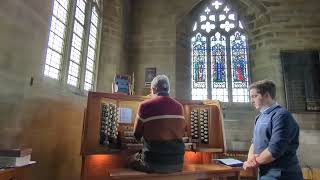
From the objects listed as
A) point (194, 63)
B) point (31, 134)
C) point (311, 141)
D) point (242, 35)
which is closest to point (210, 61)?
point (194, 63)

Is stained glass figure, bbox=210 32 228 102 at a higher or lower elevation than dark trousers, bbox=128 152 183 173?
higher

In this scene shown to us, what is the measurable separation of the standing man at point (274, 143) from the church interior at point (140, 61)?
1364 mm

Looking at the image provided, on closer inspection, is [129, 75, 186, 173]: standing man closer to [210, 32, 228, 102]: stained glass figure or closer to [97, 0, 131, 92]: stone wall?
[97, 0, 131, 92]: stone wall

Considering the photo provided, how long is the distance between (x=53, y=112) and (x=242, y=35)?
14.8 feet

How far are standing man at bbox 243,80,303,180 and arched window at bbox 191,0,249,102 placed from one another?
3577mm

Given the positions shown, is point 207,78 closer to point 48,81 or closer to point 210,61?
point 210,61

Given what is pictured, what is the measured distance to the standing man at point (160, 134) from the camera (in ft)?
6.82

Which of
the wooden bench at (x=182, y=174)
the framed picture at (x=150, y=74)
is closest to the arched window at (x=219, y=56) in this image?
the framed picture at (x=150, y=74)

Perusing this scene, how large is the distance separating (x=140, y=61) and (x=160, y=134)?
11.8ft

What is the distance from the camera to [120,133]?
272cm

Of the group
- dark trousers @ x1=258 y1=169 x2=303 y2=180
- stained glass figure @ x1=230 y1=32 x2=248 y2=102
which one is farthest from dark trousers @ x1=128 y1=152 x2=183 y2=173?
stained glass figure @ x1=230 y1=32 x2=248 y2=102

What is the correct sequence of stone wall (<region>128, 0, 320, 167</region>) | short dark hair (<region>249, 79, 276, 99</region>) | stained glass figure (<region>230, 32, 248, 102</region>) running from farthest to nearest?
1. stained glass figure (<region>230, 32, 248, 102</region>)
2. stone wall (<region>128, 0, 320, 167</region>)
3. short dark hair (<region>249, 79, 276, 99</region>)

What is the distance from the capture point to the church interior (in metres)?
2.46

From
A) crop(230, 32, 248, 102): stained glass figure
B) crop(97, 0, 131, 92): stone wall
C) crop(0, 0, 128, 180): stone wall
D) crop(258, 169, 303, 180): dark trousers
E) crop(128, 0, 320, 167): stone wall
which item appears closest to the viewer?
crop(258, 169, 303, 180): dark trousers
